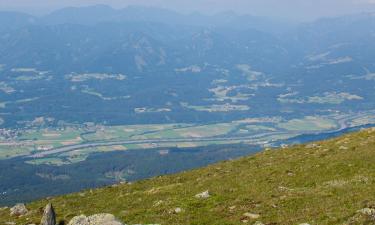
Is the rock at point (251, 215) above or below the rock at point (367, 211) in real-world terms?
below

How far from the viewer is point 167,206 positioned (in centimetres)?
3678

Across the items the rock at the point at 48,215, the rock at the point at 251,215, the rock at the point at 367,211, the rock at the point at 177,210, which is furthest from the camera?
the rock at the point at 177,210

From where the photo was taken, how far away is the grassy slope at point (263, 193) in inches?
1204

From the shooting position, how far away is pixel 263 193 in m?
37.3

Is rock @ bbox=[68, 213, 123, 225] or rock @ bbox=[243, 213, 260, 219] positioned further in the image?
rock @ bbox=[243, 213, 260, 219]

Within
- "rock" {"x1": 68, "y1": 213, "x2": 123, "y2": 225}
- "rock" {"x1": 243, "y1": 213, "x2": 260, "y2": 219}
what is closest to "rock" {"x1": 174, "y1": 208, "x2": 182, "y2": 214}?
"rock" {"x1": 243, "y1": 213, "x2": 260, "y2": 219}

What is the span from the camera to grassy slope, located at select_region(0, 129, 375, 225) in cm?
3059

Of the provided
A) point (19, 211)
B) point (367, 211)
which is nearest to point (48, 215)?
point (367, 211)

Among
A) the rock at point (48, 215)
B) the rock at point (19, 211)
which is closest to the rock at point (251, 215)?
the rock at point (48, 215)

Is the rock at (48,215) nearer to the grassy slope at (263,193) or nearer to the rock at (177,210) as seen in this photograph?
the grassy slope at (263,193)

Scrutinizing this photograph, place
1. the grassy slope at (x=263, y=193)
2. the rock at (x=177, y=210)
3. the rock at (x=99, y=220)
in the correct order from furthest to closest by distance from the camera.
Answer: the rock at (x=177, y=210)
the grassy slope at (x=263, y=193)
the rock at (x=99, y=220)

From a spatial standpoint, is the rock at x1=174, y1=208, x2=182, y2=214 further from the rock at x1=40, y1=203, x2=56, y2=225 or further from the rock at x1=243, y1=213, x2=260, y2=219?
the rock at x1=40, y1=203, x2=56, y2=225

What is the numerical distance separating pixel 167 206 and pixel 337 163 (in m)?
14.1

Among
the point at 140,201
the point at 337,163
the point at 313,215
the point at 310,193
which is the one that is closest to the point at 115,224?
the point at 313,215
